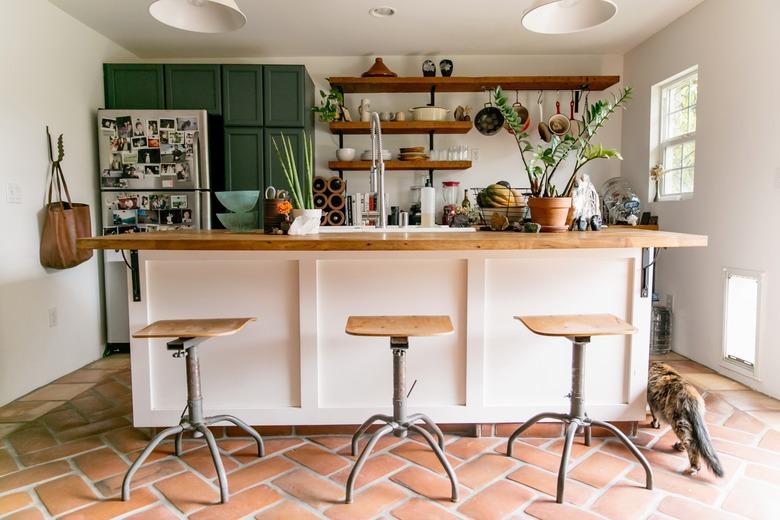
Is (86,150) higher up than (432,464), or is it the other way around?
(86,150)

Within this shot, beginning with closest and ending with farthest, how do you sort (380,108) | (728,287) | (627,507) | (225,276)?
1. (627,507)
2. (225,276)
3. (728,287)
4. (380,108)

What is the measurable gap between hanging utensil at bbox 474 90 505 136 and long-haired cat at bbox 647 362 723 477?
2.81 meters

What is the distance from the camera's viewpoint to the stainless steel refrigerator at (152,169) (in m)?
3.66

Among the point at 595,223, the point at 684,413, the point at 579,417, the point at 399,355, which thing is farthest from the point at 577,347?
the point at 595,223

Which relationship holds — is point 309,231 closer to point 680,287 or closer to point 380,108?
point 380,108

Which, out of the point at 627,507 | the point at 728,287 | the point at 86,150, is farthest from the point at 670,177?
the point at 86,150

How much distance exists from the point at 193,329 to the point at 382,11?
8.81ft

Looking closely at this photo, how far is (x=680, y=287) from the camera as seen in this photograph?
3688mm

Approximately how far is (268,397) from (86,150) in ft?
8.58

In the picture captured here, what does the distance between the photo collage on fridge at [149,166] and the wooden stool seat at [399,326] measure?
242 centimetres

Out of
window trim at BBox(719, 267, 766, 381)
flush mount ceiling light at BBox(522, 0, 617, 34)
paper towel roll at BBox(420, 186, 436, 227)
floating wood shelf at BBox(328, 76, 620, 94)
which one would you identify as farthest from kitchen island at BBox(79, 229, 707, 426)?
floating wood shelf at BBox(328, 76, 620, 94)

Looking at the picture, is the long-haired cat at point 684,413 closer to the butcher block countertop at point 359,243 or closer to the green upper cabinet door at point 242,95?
the butcher block countertop at point 359,243

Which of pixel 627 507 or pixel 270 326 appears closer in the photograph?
pixel 627 507

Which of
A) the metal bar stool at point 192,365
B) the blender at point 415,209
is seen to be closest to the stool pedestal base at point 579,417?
the metal bar stool at point 192,365
